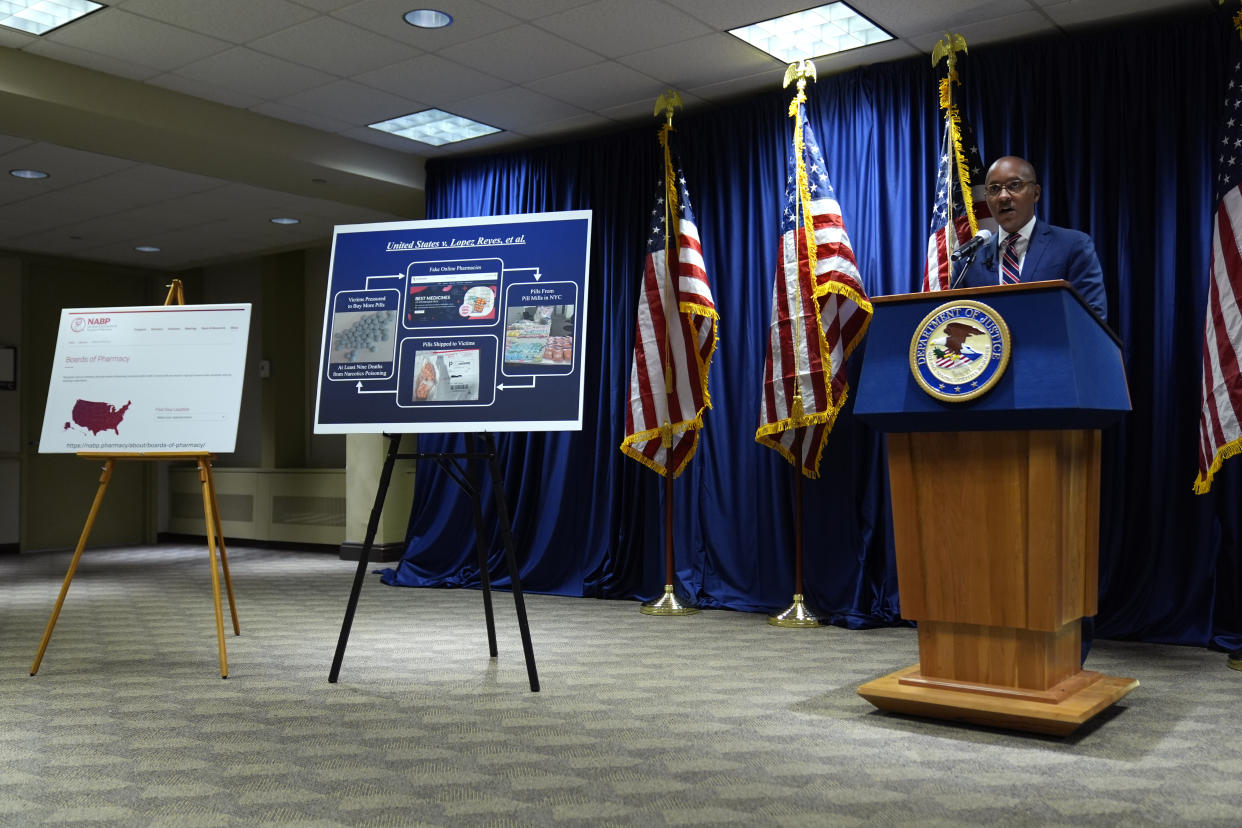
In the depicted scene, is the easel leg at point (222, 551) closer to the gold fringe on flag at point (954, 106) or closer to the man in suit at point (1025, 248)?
the man in suit at point (1025, 248)

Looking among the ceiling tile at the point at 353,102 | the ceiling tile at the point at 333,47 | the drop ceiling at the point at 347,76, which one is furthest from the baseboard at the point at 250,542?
the ceiling tile at the point at 333,47

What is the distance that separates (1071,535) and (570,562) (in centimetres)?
370

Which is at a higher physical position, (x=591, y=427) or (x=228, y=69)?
(x=228, y=69)

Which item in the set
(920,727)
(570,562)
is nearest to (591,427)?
(570,562)

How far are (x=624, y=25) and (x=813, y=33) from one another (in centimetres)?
88

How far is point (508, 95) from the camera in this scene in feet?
19.1

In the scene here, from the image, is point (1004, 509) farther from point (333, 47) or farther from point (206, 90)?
point (206, 90)

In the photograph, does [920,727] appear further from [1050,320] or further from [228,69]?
[228,69]

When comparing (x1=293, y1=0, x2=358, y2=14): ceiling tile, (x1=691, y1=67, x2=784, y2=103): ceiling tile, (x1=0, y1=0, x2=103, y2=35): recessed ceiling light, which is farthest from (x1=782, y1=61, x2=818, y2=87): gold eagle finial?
(x1=0, y1=0, x2=103, y2=35): recessed ceiling light

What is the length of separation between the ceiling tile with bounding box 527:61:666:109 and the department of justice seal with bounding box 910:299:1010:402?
2.95 m

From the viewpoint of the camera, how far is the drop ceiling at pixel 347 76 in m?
4.75

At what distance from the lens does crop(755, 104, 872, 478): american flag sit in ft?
16.3

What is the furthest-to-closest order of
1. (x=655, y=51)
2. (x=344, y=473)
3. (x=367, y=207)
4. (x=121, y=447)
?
1. (x=344, y=473)
2. (x=367, y=207)
3. (x=655, y=51)
4. (x=121, y=447)

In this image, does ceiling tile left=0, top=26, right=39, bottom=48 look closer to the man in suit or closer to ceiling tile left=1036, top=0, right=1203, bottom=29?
the man in suit
